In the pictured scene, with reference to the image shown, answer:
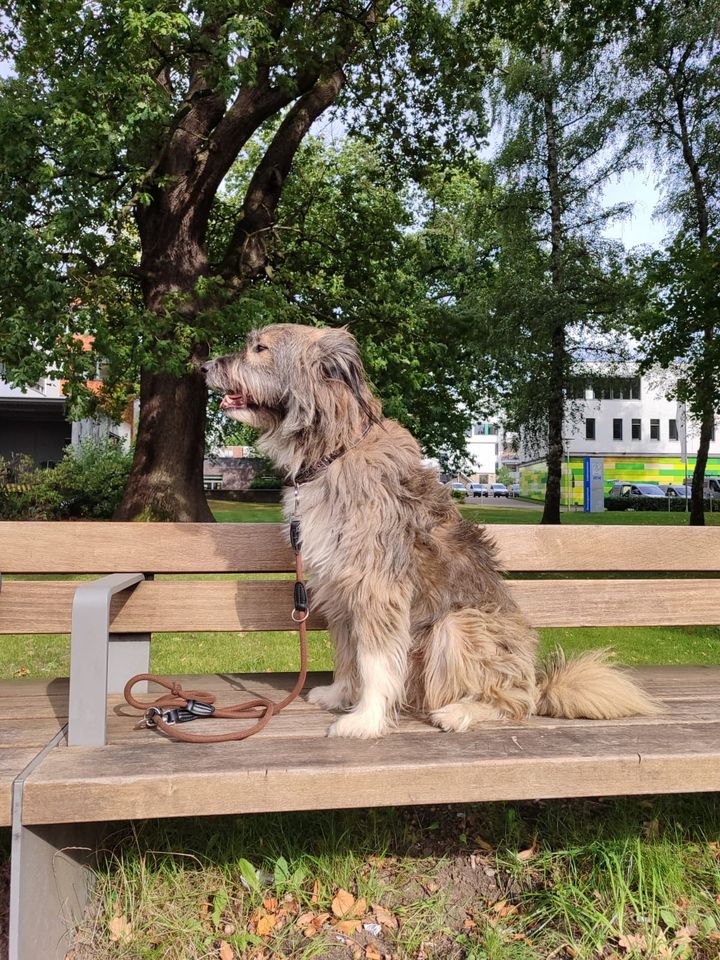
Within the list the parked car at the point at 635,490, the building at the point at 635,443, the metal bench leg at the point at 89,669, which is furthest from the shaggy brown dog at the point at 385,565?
the building at the point at 635,443

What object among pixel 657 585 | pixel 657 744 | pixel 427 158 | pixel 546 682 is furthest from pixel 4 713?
pixel 427 158

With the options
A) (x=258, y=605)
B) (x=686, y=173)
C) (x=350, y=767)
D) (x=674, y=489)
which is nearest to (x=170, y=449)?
(x=258, y=605)

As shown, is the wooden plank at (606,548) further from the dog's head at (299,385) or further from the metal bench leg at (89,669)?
the metal bench leg at (89,669)

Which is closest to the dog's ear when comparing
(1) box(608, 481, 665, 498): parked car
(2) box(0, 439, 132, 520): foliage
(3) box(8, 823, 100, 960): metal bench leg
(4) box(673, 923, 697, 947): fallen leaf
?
(3) box(8, 823, 100, 960): metal bench leg

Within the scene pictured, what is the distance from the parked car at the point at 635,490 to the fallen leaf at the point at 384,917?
4498 cm

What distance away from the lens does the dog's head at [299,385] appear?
8.35ft

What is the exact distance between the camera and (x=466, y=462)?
25062mm

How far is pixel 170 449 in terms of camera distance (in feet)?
37.3

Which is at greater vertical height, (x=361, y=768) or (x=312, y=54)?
(x=312, y=54)

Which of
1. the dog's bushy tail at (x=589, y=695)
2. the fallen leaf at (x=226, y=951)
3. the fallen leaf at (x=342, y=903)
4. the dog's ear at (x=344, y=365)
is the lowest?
the fallen leaf at (x=226, y=951)

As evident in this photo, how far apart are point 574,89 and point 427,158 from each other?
9.38m

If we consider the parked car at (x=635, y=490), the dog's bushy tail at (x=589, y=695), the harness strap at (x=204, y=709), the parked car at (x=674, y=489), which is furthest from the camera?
the parked car at (x=674, y=489)

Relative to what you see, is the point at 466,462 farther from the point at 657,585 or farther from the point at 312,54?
the point at 657,585

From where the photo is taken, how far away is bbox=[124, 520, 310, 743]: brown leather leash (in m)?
2.17
